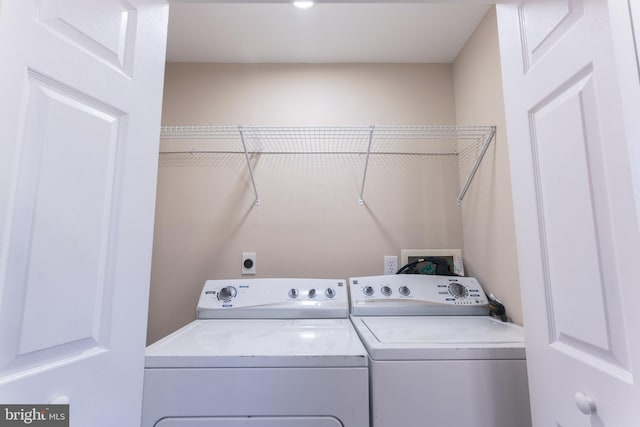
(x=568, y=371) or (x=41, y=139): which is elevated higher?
(x=41, y=139)

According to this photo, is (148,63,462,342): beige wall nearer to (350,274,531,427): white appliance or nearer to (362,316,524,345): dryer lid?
(362,316,524,345): dryer lid

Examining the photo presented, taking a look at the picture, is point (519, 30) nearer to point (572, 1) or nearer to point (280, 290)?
point (572, 1)

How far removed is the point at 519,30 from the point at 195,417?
62.7 inches

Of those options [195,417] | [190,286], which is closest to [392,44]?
[190,286]

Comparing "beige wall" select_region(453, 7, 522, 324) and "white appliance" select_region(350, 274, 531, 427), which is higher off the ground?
"beige wall" select_region(453, 7, 522, 324)

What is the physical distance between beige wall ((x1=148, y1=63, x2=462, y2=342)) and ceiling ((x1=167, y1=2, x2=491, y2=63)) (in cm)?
9

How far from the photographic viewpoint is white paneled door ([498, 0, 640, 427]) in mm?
586

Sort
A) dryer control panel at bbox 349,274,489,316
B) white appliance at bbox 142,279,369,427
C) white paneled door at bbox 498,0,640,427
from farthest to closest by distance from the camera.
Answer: dryer control panel at bbox 349,274,489,316 → white appliance at bbox 142,279,369,427 → white paneled door at bbox 498,0,640,427

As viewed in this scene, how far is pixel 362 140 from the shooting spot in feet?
6.52

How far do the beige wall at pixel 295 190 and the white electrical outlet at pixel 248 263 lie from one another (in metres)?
0.03

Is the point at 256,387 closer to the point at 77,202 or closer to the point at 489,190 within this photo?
the point at 77,202

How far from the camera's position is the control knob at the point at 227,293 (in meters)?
1.62

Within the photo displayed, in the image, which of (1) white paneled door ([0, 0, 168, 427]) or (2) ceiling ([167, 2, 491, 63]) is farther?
(2) ceiling ([167, 2, 491, 63])

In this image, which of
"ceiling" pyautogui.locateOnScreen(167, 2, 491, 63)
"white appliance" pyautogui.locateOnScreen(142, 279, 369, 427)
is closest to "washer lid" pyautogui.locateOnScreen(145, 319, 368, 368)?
"white appliance" pyautogui.locateOnScreen(142, 279, 369, 427)
